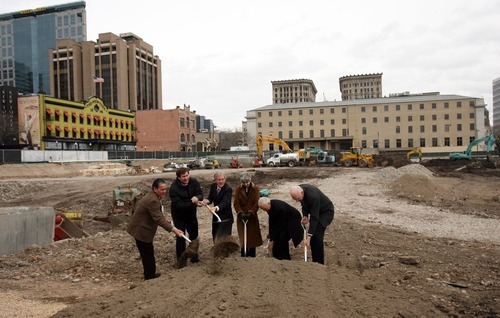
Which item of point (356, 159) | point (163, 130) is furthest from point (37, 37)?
point (356, 159)

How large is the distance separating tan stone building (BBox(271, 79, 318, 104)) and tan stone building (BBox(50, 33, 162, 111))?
70.8 m

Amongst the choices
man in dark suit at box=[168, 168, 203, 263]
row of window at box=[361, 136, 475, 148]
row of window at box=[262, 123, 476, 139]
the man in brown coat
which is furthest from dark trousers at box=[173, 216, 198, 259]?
row of window at box=[262, 123, 476, 139]

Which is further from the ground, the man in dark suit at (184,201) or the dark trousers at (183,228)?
the man in dark suit at (184,201)

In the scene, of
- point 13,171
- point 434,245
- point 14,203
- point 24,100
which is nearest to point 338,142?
point 24,100

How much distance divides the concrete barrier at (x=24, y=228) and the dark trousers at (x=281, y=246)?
5258 mm

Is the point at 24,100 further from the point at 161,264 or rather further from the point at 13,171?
the point at 161,264

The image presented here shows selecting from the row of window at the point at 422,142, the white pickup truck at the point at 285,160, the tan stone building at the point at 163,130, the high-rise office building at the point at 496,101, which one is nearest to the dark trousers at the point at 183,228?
the white pickup truck at the point at 285,160

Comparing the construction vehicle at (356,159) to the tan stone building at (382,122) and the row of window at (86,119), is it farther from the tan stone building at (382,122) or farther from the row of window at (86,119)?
the tan stone building at (382,122)

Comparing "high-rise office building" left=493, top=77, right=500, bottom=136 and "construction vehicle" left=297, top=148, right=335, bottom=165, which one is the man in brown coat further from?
"high-rise office building" left=493, top=77, right=500, bottom=136

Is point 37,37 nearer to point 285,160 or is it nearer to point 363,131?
point 363,131

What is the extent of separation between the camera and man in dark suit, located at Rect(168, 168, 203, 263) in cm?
643

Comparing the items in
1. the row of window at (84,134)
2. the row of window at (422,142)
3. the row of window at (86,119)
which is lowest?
the row of window at (422,142)

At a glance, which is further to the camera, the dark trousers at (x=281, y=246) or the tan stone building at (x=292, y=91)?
the tan stone building at (x=292, y=91)

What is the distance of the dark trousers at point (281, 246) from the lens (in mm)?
6270
